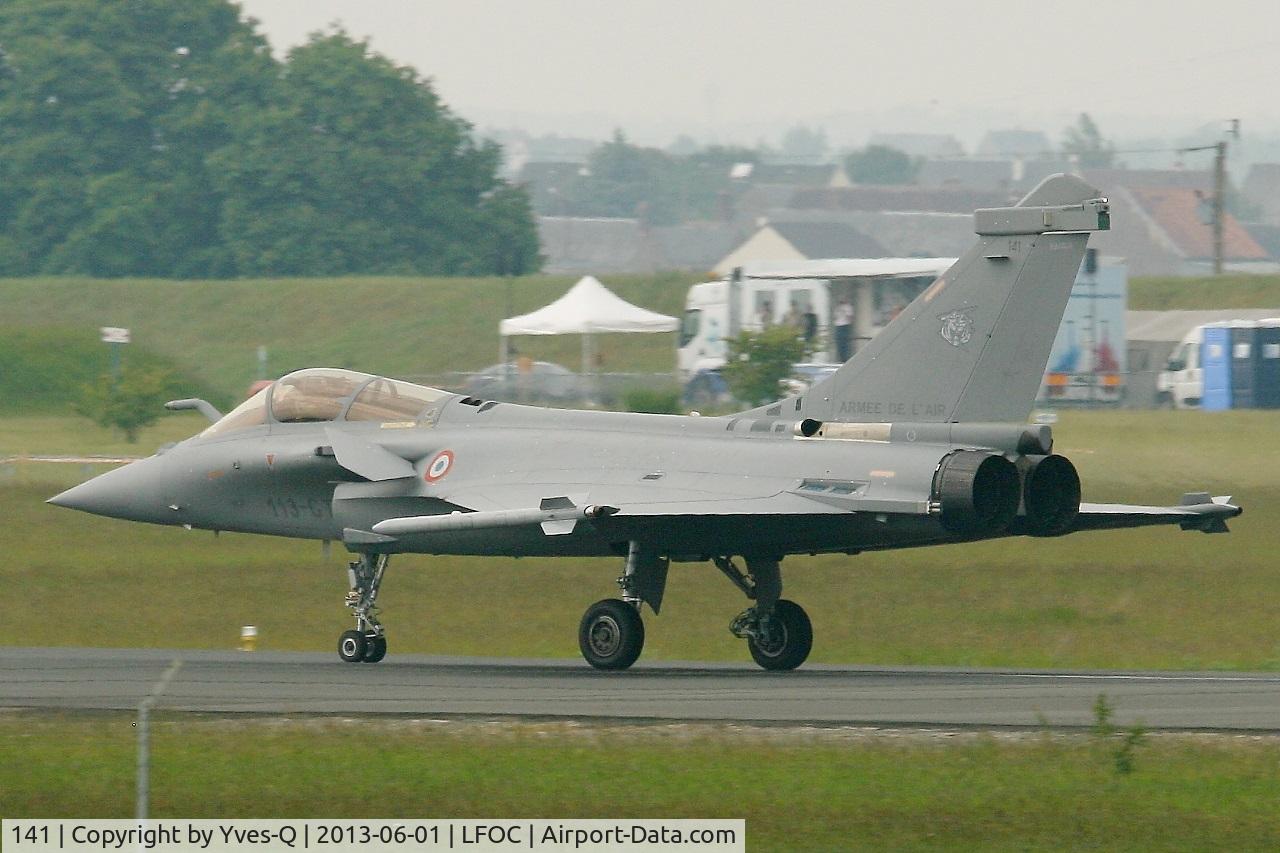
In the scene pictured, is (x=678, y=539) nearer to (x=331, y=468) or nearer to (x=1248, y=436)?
(x=331, y=468)

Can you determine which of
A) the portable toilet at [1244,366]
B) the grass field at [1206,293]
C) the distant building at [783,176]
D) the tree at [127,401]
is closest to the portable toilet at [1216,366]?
the portable toilet at [1244,366]

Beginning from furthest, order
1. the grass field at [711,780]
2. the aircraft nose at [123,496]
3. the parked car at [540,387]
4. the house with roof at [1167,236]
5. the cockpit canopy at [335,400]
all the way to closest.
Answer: the house with roof at [1167,236], the parked car at [540,387], the aircraft nose at [123,496], the cockpit canopy at [335,400], the grass field at [711,780]

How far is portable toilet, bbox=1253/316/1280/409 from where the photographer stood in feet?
147

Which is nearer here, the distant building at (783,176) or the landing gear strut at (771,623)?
the landing gear strut at (771,623)

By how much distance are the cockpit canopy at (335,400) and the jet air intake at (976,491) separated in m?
5.35

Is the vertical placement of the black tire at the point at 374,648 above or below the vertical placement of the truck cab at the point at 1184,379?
below

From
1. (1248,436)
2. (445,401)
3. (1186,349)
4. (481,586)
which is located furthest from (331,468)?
(1186,349)

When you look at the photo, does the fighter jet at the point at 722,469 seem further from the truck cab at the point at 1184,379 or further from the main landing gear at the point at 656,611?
the truck cab at the point at 1184,379

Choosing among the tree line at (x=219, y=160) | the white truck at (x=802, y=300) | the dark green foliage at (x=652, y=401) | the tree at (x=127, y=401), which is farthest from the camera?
the tree line at (x=219, y=160)

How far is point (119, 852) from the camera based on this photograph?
331 inches

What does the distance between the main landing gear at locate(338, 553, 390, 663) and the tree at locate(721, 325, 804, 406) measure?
17.4m

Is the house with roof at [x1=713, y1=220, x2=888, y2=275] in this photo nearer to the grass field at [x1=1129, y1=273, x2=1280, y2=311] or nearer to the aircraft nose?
the grass field at [x1=1129, y1=273, x2=1280, y2=311]

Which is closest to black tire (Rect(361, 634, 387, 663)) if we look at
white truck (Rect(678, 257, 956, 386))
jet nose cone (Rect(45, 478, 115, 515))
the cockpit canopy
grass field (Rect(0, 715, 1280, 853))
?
the cockpit canopy

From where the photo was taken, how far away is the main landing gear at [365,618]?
1747 cm
